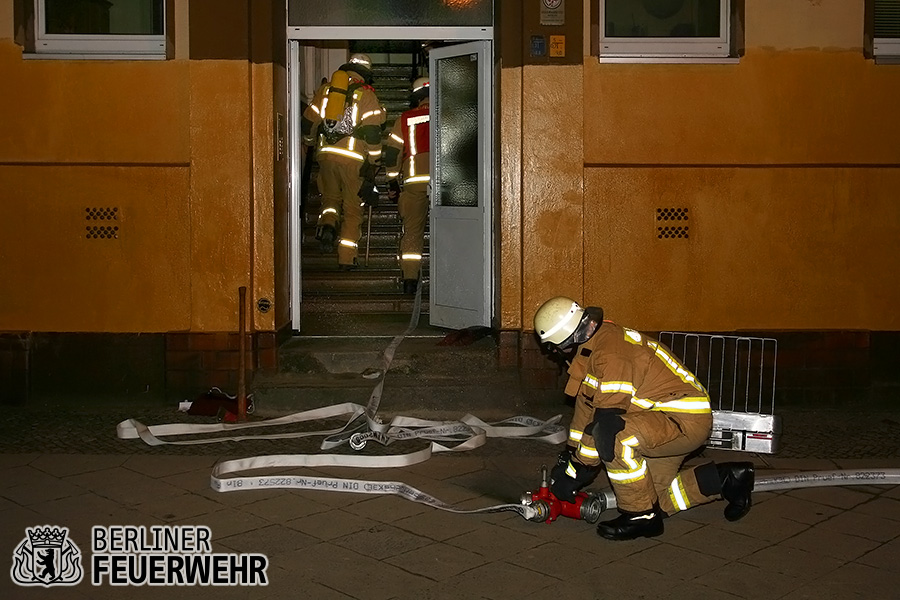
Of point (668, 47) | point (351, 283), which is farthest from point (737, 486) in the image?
point (351, 283)

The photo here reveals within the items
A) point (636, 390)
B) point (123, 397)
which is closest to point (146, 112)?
point (123, 397)

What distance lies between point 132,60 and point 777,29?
5416 mm

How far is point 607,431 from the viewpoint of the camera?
5758 millimetres

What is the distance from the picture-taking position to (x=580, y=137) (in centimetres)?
905

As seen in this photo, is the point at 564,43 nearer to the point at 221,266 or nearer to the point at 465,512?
the point at 221,266

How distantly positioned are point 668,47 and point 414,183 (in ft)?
10.1

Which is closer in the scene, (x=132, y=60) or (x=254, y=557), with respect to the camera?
(x=254, y=557)

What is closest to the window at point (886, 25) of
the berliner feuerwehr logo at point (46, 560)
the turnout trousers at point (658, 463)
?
the turnout trousers at point (658, 463)

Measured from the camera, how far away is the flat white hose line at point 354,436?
666 cm

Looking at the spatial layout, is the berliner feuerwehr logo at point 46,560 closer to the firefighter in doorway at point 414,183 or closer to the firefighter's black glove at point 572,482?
the firefighter's black glove at point 572,482

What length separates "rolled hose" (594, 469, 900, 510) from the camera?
22.1 feet

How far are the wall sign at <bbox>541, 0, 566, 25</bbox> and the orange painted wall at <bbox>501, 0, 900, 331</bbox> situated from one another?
398 mm

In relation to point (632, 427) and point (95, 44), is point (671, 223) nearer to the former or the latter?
point (632, 427)

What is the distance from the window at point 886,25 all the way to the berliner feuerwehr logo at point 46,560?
7495 millimetres
